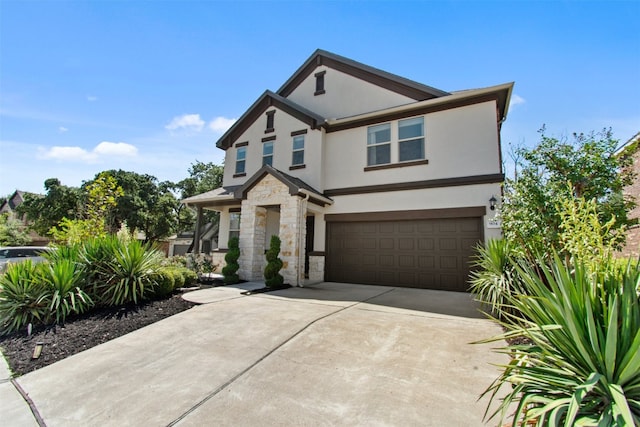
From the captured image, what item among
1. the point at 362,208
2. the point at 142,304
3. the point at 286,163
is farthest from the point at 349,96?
the point at 142,304

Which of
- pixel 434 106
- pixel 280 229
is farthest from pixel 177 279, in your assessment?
pixel 434 106

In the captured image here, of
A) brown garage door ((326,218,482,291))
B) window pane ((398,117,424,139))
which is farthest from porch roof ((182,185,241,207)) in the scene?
window pane ((398,117,424,139))

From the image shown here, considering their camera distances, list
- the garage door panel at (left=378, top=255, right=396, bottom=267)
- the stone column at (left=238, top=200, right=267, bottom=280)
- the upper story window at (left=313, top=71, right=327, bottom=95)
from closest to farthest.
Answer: the garage door panel at (left=378, top=255, right=396, bottom=267)
the stone column at (left=238, top=200, right=267, bottom=280)
the upper story window at (left=313, top=71, right=327, bottom=95)

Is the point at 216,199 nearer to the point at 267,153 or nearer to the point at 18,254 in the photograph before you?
the point at 267,153

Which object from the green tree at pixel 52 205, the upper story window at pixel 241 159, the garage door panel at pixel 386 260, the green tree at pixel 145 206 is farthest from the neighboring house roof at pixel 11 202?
the garage door panel at pixel 386 260

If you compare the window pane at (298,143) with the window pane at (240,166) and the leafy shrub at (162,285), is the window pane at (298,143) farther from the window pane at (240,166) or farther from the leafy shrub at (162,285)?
the leafy shrub at (162,285)

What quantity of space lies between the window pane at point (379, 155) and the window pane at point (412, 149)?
480 mm

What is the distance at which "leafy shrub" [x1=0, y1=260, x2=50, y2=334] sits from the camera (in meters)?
5.32

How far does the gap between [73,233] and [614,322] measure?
1084 centimetres

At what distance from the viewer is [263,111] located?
13.4 meters

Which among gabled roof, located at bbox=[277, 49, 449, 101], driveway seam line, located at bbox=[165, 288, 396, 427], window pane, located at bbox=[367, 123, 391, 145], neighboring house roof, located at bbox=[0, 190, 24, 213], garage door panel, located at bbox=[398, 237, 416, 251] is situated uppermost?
gabled roof, located at bbox=[277, 49, 449, 101]

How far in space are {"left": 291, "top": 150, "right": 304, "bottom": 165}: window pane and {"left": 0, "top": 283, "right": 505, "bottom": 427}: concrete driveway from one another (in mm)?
7728

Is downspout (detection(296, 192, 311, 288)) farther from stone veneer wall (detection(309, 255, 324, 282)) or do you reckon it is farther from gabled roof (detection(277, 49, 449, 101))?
gabled roof (detection(277, 49, 449, 101))

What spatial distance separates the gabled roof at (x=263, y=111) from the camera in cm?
1173
